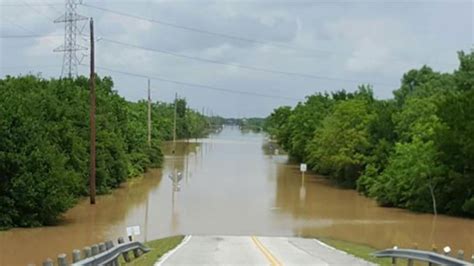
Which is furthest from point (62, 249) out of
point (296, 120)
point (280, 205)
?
point (296, 120)

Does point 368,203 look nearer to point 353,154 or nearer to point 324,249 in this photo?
point 353,154

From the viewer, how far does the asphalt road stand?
1911 cm

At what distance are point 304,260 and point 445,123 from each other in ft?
110

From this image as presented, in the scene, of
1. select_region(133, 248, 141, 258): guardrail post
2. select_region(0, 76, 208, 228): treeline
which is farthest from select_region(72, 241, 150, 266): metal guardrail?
select_region(0, 76, 208, 228): treeline

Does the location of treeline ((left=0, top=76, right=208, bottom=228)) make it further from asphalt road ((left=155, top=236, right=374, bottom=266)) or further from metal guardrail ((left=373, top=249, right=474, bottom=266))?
metal guardrail ((left=373, top=249, right=474, bottom=266))

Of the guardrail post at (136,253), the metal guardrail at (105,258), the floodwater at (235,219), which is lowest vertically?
the floodwater at (235,219)

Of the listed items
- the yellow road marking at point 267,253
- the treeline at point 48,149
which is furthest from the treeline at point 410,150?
the yellow road marking at point 267,253

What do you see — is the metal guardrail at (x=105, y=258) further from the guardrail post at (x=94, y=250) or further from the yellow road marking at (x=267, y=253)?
the yellow road marking at (x=267, y=253)

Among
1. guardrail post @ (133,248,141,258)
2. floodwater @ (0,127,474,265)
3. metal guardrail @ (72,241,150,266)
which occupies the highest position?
metal guardrail @ (72,241,150,266)

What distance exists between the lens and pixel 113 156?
59.7m

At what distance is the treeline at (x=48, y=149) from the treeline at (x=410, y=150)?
65.5 feet

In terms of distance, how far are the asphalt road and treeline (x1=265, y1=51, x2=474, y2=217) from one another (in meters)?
23.5

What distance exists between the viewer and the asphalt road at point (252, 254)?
19109mm

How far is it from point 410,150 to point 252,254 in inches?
1277
